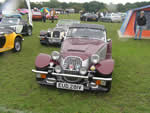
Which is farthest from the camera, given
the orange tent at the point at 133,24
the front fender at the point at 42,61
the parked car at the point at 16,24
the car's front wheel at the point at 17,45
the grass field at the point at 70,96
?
the orange tent at the point at 133,24

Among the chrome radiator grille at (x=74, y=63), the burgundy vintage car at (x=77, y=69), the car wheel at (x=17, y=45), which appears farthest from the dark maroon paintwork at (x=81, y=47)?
the car wheel at (x=17, y=45)

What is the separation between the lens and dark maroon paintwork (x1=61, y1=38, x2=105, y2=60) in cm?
443

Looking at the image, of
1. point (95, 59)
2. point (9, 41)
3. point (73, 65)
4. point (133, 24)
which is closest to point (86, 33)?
point (95, 59)

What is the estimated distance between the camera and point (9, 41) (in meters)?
7.50

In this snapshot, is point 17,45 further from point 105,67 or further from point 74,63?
point 105,67

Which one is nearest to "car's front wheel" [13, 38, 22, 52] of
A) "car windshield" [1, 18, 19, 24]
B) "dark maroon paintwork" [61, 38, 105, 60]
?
"dark maroon paintwork" [61, 38, 105, 60]

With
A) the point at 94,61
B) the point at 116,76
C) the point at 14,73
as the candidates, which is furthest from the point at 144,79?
the point at 14,73

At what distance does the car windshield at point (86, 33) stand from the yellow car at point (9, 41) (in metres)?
3.06

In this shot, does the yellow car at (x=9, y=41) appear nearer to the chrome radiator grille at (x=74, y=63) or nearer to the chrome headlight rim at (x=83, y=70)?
the chrome radiator grille at (x=74, y=63)

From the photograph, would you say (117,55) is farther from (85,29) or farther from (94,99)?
(94,99)

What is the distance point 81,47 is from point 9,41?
13.6 feet

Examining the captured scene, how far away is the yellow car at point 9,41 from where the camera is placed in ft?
23.4

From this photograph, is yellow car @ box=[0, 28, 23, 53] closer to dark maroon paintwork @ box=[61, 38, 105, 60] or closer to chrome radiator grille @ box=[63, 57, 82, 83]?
dark maroon paintwork @ box=[61, 38, 105, 60]

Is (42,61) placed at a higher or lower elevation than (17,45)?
higher
